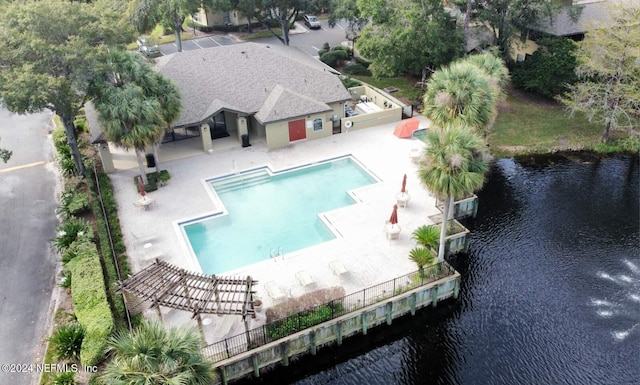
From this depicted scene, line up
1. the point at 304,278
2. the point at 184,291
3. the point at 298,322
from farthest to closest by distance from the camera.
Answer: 1. the point at 304,278
2. the point at 298,322
3. the point at 184,291

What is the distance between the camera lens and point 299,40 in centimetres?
6375

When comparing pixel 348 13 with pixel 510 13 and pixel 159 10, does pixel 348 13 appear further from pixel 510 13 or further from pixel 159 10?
pixel 159 10

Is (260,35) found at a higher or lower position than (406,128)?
higher

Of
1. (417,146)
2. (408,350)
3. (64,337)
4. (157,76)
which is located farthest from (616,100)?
(64,337)

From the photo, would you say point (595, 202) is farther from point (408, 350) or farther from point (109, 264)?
point (109, 264)

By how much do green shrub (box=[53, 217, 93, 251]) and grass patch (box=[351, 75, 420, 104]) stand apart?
2843cm

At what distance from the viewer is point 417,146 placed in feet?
129

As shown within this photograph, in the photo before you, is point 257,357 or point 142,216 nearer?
point 257,357

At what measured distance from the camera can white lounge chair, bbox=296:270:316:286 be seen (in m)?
25.6

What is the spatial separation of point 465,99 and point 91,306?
22027 mm

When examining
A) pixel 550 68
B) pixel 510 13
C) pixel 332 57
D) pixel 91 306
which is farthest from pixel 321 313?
pixel 332 57

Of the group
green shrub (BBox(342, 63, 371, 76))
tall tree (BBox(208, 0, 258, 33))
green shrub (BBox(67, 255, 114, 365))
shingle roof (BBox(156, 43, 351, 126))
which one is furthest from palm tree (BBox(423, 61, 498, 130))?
tall tree (BBox(208, 0, 258, 33))

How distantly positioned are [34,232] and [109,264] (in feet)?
23.2

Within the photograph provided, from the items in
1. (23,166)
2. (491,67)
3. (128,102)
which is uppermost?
(491,67)
